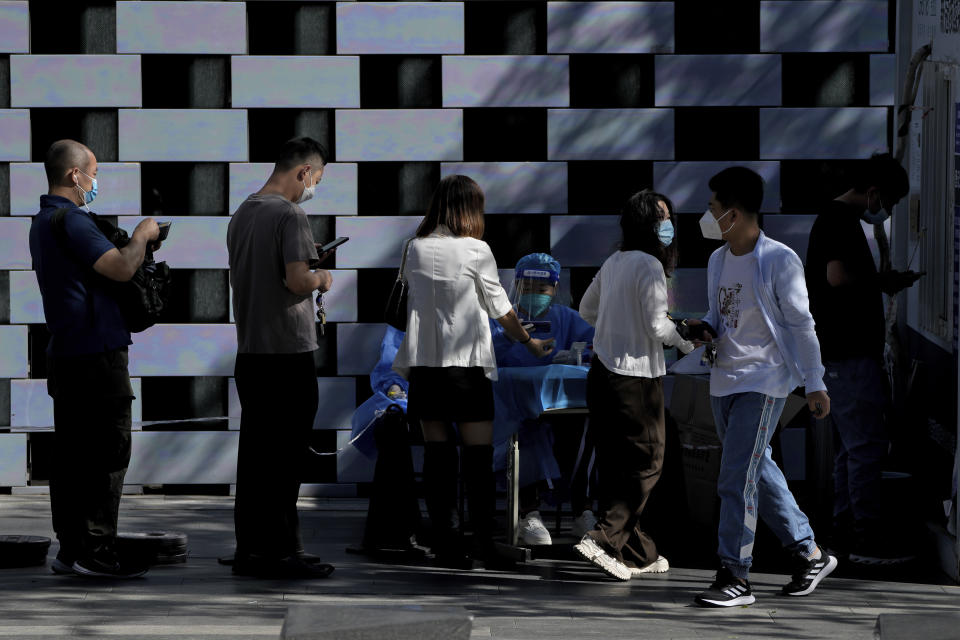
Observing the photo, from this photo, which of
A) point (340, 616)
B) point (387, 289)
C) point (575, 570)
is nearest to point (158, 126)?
point (387, 289)

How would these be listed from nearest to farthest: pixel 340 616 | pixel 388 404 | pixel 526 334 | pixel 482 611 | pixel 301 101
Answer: pixel 340 616 < pixel 482 611 < pixel 526 334 < pixel 388 404 < pixel 301 101

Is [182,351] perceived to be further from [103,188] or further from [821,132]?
[821,132]

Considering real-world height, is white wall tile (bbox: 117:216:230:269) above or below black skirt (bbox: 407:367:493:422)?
above

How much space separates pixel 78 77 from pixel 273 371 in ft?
8.18

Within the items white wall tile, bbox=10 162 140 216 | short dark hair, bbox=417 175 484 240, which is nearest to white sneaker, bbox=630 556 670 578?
short dark hair, bbox=417 175 484 240

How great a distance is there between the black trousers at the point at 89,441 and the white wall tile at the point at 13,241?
1970 mm

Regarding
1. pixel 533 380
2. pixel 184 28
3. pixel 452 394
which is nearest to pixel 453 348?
pixel 452 394

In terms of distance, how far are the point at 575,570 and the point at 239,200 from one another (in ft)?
8.73

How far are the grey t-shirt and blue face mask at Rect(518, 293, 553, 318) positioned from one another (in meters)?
1.35

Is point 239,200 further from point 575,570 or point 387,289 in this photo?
point 575,570

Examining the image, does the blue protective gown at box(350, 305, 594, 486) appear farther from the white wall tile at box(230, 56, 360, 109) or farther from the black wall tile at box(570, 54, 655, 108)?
the white wall tile at box(230, 56, 360, 109)

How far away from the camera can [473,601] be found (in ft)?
18.2

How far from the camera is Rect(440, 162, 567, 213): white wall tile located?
25.0 ft

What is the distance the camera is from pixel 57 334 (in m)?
5.77
